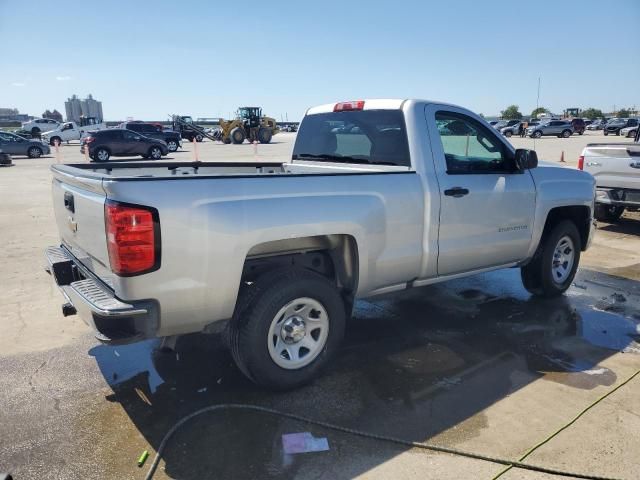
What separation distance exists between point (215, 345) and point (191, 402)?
0.95 metres

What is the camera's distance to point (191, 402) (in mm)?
3336

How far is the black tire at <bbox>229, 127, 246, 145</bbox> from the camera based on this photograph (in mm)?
38594

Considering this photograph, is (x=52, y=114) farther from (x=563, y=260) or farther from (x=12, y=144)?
(x=563, y=260)

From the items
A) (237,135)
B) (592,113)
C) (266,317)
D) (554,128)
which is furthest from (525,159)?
(592,113)

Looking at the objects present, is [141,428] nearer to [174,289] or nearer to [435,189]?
[174,289]

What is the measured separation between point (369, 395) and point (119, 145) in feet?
76.5

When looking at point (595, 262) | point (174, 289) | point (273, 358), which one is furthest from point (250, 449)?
point (595, 262)

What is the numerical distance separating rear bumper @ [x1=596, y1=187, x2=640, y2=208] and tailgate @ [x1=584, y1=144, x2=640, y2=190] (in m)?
0.07

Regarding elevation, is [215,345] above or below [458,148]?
below

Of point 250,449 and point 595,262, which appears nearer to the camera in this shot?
point 250,449

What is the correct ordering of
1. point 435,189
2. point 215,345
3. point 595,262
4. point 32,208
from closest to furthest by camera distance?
point 435,189 → point 215,345 → point 595,262 → point 32,208

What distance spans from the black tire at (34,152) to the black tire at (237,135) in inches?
572

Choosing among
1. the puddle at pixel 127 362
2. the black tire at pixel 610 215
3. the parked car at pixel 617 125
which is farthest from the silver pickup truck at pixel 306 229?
the parked car at pixel 617 125

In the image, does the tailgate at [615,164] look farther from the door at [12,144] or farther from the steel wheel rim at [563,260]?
the door at [12,144]
